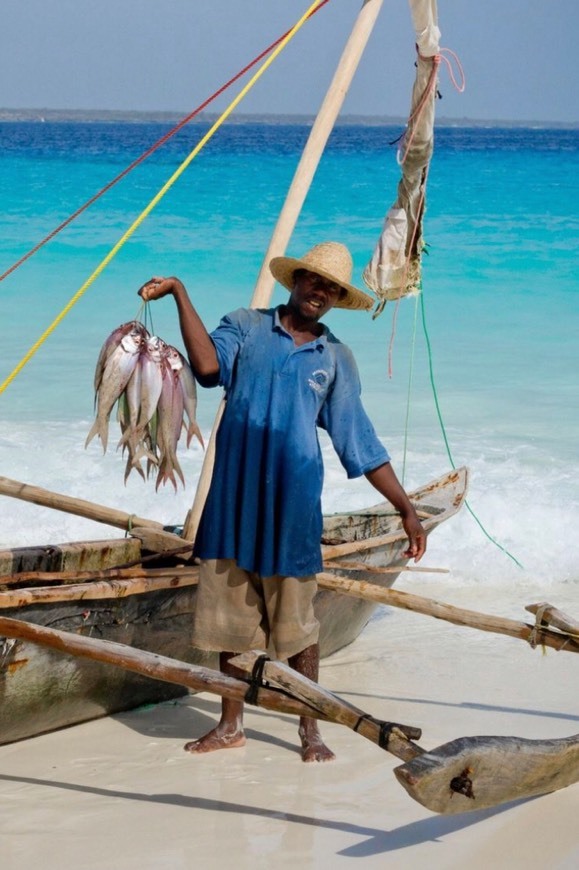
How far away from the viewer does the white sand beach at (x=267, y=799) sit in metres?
3.19

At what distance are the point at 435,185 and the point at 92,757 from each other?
27652 millimetres

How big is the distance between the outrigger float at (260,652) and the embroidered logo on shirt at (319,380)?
616 mm

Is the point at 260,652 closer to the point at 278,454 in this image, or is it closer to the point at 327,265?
the point at 278,454

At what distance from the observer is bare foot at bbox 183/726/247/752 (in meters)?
3.80

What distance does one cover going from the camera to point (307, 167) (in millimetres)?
4121

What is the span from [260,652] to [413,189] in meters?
2.18

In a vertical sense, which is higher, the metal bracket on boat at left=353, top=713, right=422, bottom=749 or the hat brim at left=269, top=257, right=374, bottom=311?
the hat brim at left=269, top=257, right=374, bottom=311

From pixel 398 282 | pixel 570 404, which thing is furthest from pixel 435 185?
pixel 398 282

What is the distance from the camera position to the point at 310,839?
3279mm

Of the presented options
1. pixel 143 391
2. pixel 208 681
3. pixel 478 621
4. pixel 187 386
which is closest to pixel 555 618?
pixel 478 621

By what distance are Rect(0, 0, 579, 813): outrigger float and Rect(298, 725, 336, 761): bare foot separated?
38 cm

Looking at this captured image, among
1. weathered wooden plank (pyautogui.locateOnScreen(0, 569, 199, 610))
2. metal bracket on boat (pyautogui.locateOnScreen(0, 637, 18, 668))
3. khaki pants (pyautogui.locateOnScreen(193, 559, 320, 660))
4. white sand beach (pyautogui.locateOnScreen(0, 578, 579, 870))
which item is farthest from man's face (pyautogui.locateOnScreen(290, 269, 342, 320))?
white sand beach (pyautogui.locateOnScreen(0, 578, 579, 870))

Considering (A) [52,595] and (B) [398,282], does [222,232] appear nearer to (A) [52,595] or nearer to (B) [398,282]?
(B) [398,282]

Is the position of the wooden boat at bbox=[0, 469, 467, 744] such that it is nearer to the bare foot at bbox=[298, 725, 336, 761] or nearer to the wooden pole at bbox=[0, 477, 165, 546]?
the wooden pole at bbox=[0, 477, 165, 546]
